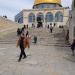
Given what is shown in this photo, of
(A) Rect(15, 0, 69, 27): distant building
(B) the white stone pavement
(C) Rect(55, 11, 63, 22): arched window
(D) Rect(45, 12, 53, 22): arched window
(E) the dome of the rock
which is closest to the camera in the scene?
(B) the white stone pavement

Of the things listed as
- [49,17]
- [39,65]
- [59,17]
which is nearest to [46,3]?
[49,17]

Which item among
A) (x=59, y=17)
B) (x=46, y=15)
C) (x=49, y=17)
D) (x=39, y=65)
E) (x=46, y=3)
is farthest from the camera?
(x=46, y=3)

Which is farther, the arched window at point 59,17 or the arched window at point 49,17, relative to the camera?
the arched window at point 49,17

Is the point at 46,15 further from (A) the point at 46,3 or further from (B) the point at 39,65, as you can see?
(B) the point at 39,65

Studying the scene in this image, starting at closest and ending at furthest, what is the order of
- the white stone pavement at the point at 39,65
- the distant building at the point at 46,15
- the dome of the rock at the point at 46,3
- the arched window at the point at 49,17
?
the white stone pavement at the point at 39,65 < the distant building at the point at 46,15 < the arched window at the point at 49,17 < the dome of the rock at the point at 46,3

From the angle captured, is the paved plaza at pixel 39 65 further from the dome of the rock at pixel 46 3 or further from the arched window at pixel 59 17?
the dome of the rock at pixel 46 3

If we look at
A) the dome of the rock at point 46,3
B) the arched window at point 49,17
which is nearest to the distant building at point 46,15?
the arched window at point 49,17

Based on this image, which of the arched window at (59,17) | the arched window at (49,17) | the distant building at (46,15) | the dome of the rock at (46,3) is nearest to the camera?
the distant building at (46,15)

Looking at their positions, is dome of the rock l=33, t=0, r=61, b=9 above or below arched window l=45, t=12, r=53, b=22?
above

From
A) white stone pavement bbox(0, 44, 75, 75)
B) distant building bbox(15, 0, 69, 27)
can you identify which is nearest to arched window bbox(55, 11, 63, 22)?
distant building bbox(15, 0, 69, 27)

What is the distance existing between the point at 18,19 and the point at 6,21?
2025cm

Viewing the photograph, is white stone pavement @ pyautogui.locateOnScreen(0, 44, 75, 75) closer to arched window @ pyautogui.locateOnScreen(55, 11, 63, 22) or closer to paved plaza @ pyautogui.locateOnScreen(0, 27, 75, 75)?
paved plaza @ pyautogui.locateOnScreen(0, 27, 75, 75)

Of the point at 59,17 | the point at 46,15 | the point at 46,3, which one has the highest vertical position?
the point at 46,3

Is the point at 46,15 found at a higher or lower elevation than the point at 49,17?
higher
